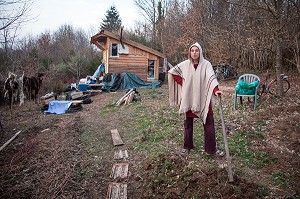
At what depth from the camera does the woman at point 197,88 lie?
3.78 metres

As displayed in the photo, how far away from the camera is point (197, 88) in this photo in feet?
12.8

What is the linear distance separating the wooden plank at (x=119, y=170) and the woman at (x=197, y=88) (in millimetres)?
1455

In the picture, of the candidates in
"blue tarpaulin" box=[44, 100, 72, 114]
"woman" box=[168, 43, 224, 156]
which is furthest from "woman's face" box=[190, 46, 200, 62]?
"blue tarpaulin" box=[44, 100, 72, 114]

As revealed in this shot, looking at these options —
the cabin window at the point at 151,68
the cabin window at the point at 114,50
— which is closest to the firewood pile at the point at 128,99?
the cabin window at the point at 114,50

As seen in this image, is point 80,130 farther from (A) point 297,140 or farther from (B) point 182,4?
(B) point 182,4

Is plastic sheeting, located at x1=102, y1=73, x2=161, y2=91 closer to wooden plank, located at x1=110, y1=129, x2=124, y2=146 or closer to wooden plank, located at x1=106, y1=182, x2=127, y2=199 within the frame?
wooden plank, located at x1=110, y1=129, x2=124, y2=146

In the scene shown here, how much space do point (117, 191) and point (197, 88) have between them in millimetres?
2269

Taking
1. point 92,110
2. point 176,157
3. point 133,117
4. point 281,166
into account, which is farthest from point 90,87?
point 281,166

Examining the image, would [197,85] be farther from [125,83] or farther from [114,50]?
[114,50]

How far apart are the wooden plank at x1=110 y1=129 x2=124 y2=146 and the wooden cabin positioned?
10.7m

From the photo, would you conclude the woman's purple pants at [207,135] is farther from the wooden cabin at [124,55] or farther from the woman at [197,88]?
the wooden cabin at [124,55]

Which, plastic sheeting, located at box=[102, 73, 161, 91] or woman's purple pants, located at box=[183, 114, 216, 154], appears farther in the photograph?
plastic sheeting, located at box=[102, 73, 161, 91]

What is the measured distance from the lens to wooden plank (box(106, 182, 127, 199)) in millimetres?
3298

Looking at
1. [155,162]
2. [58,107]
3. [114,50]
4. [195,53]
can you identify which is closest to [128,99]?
[58,107]
